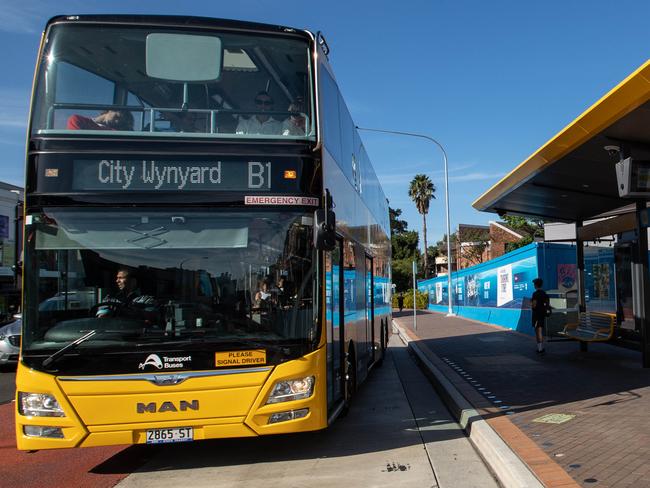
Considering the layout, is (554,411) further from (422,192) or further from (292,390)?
(422,192)

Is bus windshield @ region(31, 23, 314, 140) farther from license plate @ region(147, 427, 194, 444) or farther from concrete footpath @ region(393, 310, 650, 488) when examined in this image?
concrete footpath @ region(393, 310, 650, 488)

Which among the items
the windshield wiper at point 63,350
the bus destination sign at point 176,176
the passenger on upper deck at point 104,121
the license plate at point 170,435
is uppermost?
the passenger on upper deck at point 104,121

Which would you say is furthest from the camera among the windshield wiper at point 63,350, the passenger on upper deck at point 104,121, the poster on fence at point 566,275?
the poster on fence at point 566,275

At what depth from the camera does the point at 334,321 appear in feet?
21.9

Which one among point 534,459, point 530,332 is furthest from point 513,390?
point 530,332

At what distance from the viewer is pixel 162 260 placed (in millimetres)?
5496

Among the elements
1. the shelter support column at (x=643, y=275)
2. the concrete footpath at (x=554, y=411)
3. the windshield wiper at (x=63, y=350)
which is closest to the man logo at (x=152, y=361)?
the windshield wiper at (x=63, y=350)

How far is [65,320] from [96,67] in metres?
2.63

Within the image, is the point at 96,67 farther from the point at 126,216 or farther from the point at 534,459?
the point at 534,459

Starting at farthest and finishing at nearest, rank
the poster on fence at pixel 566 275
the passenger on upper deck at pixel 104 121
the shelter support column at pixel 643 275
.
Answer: the poster on fence at pixel 566 275 → the shelter support column at pixel 643 275 → the passenger on upper deck at pixel 104 121

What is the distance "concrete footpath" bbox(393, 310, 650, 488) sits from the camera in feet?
16.7

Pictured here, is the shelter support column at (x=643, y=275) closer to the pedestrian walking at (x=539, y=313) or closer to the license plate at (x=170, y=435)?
the pedestrian walking at (x=539, y=313)

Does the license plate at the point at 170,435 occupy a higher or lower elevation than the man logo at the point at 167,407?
lower

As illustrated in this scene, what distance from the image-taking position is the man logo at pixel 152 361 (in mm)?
5398
